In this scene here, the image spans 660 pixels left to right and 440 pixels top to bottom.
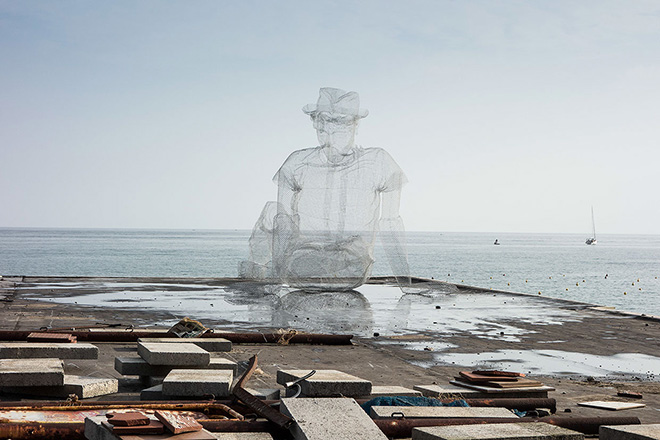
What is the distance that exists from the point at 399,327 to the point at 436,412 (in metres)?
8.63

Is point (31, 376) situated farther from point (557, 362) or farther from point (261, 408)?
point (557, 362)

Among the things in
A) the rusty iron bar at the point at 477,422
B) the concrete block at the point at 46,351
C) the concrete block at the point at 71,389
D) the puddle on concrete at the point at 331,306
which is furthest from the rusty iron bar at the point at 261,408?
the puddle on concrete at the point at 331,306

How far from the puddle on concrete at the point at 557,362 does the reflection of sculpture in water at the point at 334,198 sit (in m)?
9.37

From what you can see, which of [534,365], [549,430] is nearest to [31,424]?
[549,430]

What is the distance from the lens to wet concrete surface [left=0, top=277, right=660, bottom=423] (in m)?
9.34

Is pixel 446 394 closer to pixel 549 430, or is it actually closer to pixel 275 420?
pixel 549 430

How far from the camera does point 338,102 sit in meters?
20.4

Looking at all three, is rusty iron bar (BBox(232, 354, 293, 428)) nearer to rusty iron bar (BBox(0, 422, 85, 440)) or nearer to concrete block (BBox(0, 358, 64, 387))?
rusty iron bar (BBox(0, 422, 85, 440))

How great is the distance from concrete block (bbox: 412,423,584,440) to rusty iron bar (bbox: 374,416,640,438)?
0.35 meters

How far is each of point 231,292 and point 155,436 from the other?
18466mm

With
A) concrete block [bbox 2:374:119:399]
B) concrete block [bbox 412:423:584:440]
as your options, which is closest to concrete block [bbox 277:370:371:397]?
concrete block [bbox 412:423:584:440]

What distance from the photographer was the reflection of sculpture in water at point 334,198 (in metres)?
20.6

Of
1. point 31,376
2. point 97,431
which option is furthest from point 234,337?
point 97,431

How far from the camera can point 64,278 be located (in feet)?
88.9
